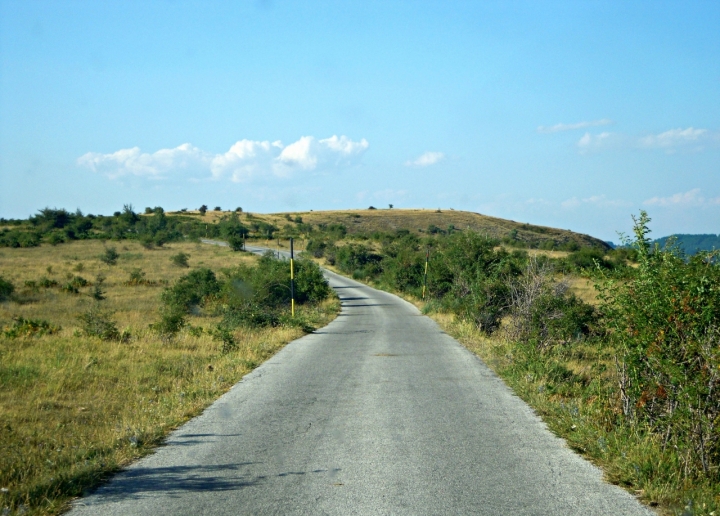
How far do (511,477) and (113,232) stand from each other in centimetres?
10288

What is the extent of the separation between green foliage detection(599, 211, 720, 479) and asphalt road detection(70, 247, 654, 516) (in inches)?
36.8

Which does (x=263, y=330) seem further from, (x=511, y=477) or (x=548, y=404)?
(x=511, y=477)

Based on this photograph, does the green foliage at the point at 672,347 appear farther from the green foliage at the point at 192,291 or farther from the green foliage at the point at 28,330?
the green foliage at the point at 192,291

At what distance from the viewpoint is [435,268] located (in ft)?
108

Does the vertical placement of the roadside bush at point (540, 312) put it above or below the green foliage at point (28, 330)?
above

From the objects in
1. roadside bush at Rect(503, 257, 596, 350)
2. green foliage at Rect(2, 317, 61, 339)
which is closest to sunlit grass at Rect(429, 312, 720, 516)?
roadside bush at Rect(503, 257, 596, 350)

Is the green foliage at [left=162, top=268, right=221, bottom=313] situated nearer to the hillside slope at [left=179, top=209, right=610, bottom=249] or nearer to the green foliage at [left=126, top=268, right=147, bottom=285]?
the green foliage at [left=126, top=268, right=147, bottom=285]

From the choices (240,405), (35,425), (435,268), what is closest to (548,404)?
(240,405)

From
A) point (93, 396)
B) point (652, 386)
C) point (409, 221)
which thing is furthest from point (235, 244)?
point (652, 386)

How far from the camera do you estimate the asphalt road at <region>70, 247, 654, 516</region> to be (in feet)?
17.6

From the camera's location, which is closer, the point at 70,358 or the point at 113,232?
the point at 70,358

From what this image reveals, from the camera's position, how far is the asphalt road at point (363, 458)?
5.38 meters

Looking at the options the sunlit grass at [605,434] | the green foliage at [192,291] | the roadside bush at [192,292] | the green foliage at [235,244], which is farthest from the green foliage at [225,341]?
the green foliage at [235,244]

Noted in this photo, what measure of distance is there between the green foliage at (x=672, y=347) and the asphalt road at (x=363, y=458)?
93cm
